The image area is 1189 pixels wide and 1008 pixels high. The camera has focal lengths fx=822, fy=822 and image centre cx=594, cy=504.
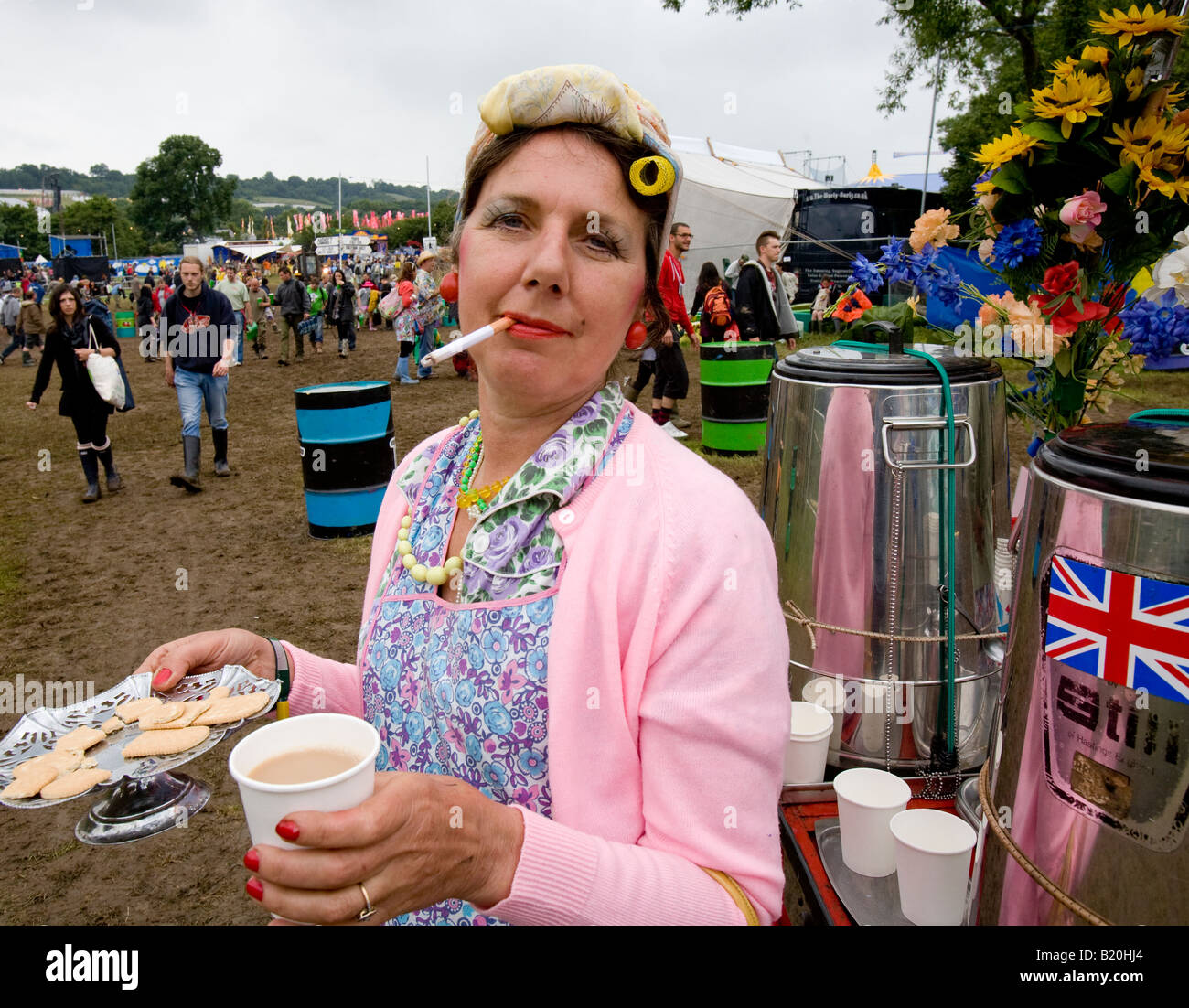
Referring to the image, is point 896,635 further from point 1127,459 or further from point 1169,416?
point 1127,459

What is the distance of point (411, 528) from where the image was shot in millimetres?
Result: 1621

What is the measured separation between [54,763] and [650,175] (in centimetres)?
149

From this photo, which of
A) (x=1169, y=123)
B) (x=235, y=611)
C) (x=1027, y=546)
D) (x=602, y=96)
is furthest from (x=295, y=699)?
(x=235, y=611)

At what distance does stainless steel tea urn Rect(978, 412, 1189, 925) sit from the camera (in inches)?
41.4

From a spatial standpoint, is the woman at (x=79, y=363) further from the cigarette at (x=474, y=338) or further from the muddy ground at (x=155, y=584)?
the cigarette at (x=474, y=338)

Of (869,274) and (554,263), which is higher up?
(869,274)

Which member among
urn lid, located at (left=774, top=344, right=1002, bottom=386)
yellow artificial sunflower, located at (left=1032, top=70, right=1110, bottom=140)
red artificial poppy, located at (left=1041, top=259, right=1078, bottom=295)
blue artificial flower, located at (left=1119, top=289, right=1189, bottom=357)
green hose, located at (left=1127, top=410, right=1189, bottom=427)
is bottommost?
green hose, located at (left=1127, top=410, right=1189, bottom=427)

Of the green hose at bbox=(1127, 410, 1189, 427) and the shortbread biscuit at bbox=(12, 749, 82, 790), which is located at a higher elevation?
the green hose at bbox=(1127, 410, 1189, 427)

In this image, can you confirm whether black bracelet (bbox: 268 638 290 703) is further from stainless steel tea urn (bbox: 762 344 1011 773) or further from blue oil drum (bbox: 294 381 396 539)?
blue oil drum (bbox: 294 381 396 539)

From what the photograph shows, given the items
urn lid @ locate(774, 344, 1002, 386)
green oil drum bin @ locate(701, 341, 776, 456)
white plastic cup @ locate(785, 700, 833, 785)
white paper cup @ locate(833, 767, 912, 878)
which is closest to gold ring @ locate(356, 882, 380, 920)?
white paper cup @ locate(833, 767, 912, 878)

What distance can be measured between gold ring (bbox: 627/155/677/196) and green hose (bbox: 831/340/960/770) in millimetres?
1169

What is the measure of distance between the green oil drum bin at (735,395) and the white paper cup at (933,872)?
22.1ft

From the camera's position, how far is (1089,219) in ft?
5.95

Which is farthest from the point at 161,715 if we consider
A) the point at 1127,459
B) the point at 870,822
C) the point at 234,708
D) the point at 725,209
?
the point at 725,209
